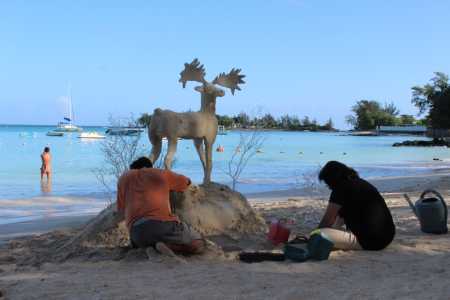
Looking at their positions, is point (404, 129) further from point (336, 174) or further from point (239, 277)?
point (239, 277)

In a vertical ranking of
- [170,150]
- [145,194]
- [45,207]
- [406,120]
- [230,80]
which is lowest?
[45,207]

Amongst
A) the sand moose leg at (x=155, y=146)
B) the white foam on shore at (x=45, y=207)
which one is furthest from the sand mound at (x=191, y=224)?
the white foam on shore at (x=45, y=207)

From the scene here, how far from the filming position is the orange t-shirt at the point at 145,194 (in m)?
5.53

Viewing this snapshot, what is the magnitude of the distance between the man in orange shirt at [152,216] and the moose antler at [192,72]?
233cm

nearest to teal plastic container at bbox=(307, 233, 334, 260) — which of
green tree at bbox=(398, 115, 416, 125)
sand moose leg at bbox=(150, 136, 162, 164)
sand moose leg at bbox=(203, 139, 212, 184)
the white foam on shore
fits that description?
sand moose leg at bbox=(203, 139, 212, 184)

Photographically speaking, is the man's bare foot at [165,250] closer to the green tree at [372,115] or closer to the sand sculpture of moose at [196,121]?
the sand sculpture of moose at [196,121]

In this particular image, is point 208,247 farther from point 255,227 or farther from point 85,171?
point 85,171

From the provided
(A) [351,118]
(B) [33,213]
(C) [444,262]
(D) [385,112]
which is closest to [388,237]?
(C) [444,262]

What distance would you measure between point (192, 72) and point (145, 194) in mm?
2682

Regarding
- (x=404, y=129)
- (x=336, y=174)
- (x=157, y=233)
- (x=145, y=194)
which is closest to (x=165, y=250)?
(x=157, y=233)

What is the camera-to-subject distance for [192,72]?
25.3ft

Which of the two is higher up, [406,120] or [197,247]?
[406,120]

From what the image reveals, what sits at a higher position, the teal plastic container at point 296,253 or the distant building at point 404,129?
the distant building at point 404,129

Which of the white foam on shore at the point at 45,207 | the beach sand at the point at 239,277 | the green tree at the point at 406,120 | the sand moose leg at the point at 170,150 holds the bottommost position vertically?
the white foam on shore at the point at 45,207
